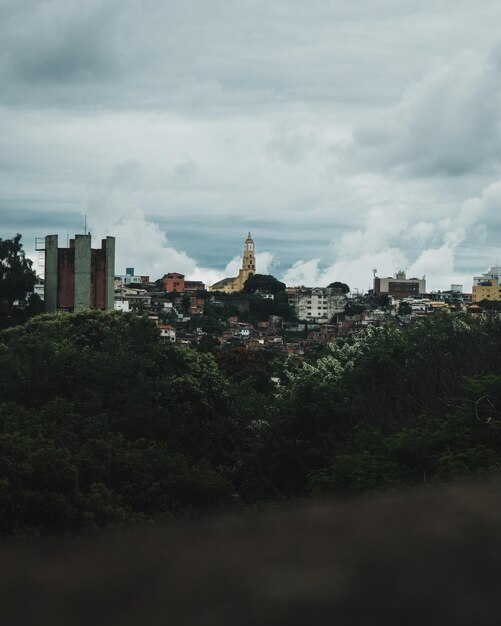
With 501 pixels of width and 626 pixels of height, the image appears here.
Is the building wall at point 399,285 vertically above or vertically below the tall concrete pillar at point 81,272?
above

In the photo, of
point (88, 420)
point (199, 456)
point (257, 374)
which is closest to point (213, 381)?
point (199, 456)

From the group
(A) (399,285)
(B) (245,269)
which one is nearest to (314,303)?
(A) (399,285)

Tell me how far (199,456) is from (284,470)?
3.53 meters

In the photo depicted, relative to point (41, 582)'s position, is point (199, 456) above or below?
below

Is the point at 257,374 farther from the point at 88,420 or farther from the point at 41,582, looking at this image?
the point at 41,582

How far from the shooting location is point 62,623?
2.10 m

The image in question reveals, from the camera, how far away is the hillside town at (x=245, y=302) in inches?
2032

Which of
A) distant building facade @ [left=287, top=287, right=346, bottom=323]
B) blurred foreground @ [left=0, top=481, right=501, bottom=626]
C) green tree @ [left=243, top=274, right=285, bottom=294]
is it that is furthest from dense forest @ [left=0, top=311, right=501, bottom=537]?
green tree @ [left=243, top=274, right=285, bottom=294]

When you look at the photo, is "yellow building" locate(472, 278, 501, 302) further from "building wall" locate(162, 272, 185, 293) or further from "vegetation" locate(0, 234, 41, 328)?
"vegetation" locate(0, 234, 41, 328)

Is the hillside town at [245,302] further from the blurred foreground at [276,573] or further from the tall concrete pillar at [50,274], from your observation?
the blurred foreground at [276,573]

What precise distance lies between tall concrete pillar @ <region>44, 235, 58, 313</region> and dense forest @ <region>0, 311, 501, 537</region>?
680 inches

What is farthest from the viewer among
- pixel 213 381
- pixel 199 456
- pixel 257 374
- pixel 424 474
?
pixel 257 374

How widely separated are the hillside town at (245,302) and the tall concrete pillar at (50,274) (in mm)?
51

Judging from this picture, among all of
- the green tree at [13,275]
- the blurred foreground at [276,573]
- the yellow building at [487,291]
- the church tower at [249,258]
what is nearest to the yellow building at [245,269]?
the church tower at [249,258]
